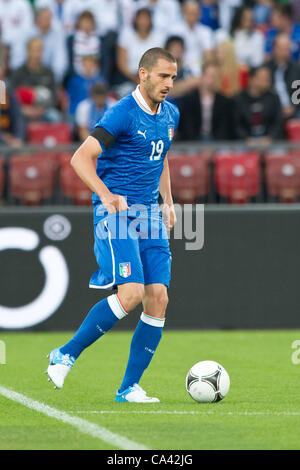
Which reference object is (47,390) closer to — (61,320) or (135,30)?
(61,320)

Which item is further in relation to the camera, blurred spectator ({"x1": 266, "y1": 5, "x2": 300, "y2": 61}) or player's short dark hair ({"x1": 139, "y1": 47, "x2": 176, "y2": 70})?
blurred spectator ({"x1": 266, "y1": 5, "x2": 300, "y2": 61})

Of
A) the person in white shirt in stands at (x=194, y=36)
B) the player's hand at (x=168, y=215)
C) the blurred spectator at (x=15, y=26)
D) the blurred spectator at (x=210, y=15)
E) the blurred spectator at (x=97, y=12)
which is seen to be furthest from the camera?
the blurred spectator at (x=210, y=15)

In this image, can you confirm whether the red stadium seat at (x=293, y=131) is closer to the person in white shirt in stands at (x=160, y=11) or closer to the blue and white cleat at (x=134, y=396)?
the person in white shirt in stands at (x=160, y=11)

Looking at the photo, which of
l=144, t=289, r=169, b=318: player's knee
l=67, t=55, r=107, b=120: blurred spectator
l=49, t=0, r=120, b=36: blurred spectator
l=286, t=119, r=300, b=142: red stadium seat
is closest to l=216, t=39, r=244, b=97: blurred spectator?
l=286, t=119, r=300, b=142: red stadium seat

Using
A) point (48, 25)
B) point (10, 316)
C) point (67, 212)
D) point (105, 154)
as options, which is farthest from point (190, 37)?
point (105, 154)

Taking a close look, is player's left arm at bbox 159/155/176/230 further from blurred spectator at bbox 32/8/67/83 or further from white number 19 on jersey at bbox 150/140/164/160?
blurred spectator at bbox 32/8/67/83

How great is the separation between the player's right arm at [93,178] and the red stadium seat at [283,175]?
601 cm

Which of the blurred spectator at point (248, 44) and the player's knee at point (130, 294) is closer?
the player's knee at point (130, 294)

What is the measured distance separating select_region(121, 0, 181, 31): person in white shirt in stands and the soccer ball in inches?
377

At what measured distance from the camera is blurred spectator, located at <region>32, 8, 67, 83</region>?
1448 centimetres

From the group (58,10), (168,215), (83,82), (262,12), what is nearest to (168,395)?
(168,215)

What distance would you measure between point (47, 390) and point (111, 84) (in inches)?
321

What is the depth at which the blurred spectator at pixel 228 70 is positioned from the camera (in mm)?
14023

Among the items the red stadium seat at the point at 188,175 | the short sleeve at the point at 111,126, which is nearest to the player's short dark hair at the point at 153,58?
the short sleeve at the point at 111,126
